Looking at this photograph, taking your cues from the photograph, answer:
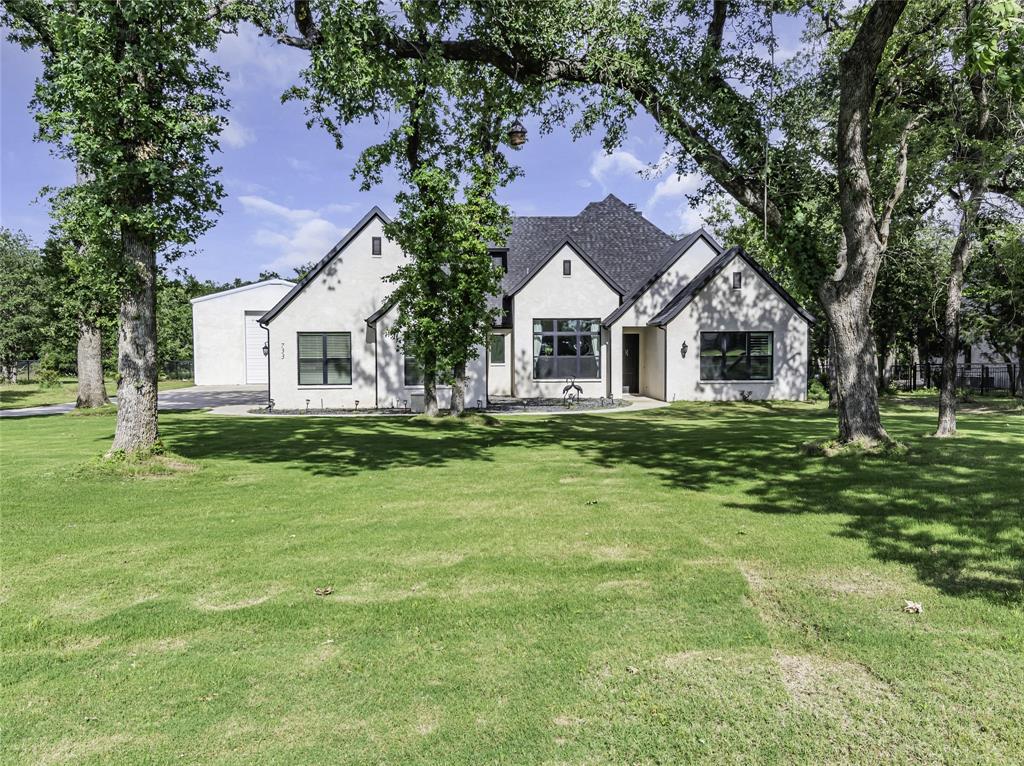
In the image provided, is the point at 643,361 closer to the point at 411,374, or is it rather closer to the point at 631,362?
the point at 631,362

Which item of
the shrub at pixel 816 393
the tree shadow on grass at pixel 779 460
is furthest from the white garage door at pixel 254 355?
the shrub at pixel 816 393

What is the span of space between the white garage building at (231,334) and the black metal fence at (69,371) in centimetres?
A: 649

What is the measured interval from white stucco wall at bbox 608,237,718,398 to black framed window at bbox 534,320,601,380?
71 cm

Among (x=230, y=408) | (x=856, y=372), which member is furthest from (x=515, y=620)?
(x=230, y=408)

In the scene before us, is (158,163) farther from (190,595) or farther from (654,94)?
(654,94)

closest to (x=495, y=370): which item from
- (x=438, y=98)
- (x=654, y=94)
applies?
(x=438, y=98)

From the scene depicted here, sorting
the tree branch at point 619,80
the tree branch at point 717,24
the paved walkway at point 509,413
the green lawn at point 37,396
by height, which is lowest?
the paved walkway at point 509,413

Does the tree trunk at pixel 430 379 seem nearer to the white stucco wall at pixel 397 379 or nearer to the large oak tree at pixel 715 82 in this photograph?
the white stucco wall at pixel 397 379

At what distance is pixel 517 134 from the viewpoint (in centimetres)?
1761

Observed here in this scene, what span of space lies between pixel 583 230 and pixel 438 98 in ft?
47.7

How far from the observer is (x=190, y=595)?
180 inches

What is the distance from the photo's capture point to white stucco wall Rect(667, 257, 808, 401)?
24.5 m

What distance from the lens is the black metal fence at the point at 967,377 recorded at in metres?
28.5

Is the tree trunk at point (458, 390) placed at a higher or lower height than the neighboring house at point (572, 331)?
lower
